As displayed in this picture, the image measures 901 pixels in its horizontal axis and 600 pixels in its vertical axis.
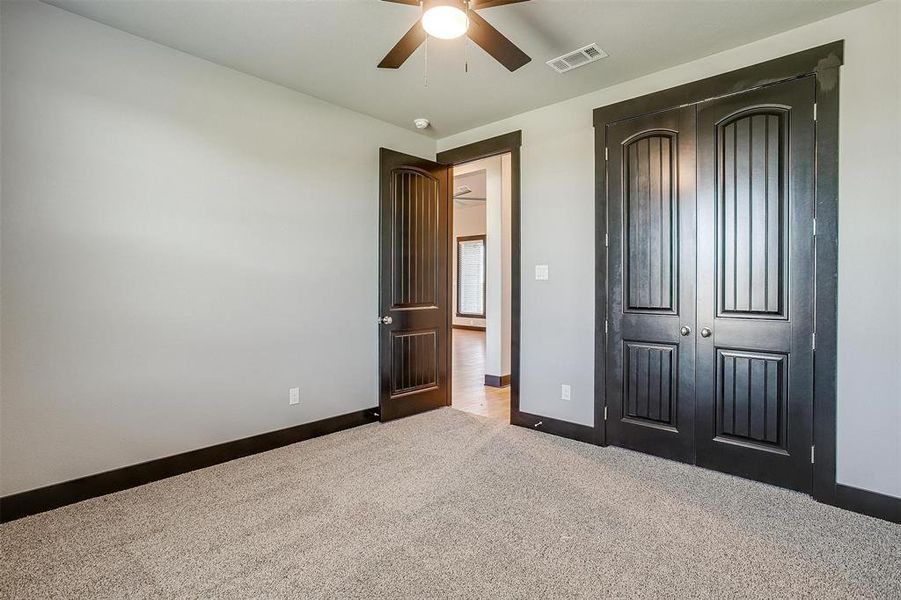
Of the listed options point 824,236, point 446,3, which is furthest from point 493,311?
point 446,3

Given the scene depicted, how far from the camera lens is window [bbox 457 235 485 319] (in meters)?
11.0

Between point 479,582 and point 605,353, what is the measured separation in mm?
2032

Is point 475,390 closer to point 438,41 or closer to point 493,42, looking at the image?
point 438,41

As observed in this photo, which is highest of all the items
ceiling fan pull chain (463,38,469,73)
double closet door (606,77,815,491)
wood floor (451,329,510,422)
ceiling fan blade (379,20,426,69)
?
ceiling fan pull chain (463,38,469,73)

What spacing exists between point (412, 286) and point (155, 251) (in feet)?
6.83

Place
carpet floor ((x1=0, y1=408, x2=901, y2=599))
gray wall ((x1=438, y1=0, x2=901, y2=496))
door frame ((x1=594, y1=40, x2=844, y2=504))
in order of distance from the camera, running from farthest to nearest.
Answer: door frame ((x1=594, y1=40, x2=844, y2=504))
gray wall ((x1=438, y1=0, x2=901, y2=496))
carpet floor ((x1=0, y1=408, x2=901, y2=599))

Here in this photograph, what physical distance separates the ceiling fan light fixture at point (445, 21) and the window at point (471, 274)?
8898 mm

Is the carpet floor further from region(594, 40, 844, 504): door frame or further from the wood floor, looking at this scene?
the wood floor

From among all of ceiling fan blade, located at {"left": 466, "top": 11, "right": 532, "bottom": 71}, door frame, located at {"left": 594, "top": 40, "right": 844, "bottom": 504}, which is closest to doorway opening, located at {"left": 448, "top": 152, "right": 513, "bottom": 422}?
ceiling fan blade, located at {"left": 466, "top": 11, "right": 532, "bottom": 71}

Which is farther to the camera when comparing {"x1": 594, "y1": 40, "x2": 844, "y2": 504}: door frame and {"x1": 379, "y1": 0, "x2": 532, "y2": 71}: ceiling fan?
{"x1": 594, "y1": 40, "x2": 844, "y2": 504}: door frame

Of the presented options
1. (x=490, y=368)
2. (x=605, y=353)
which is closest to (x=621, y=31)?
(x=605, y=353)

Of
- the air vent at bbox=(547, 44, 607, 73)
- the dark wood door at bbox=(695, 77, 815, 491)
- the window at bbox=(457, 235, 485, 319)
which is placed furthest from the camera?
the window at bbox=(457, 235, 485, 319)

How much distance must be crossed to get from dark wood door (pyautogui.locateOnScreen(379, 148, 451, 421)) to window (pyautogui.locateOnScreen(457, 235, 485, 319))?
6.44 meters

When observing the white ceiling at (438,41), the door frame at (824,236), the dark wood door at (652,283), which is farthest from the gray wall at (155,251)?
the door frame at (824,236)
